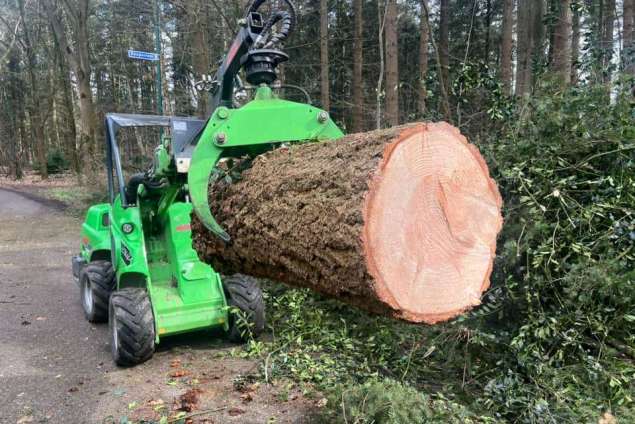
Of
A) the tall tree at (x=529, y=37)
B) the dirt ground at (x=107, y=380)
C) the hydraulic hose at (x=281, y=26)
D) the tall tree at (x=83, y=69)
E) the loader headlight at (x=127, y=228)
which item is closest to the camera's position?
the hydraulic hose at (x=281, y=26)

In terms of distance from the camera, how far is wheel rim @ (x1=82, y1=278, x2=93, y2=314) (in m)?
5.83

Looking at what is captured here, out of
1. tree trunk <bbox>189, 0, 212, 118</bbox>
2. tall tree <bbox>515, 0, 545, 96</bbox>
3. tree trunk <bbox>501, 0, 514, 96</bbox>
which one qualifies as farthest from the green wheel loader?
tree trunk <bbox>501, 0, 514, 96</bbox>

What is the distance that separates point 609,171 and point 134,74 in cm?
2586

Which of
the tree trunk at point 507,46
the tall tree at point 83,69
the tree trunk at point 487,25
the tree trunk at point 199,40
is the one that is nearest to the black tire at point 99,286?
the tree trunk at point 199,40

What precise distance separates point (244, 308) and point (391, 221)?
10.8 ft

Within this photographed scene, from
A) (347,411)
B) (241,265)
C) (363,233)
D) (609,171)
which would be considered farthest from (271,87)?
(609,171)

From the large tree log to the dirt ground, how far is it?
2041 mm

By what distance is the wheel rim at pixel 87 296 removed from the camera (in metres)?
5.83

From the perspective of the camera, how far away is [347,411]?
3.33m

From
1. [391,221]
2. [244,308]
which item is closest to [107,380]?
[244,308]

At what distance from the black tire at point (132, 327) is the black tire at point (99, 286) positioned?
1.09 meters

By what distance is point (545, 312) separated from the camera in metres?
3.38

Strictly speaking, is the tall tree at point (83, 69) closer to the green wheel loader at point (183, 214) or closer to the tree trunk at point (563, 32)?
the green wheel loader at point (183, 214)

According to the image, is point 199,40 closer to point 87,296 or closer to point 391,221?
point 87,296
